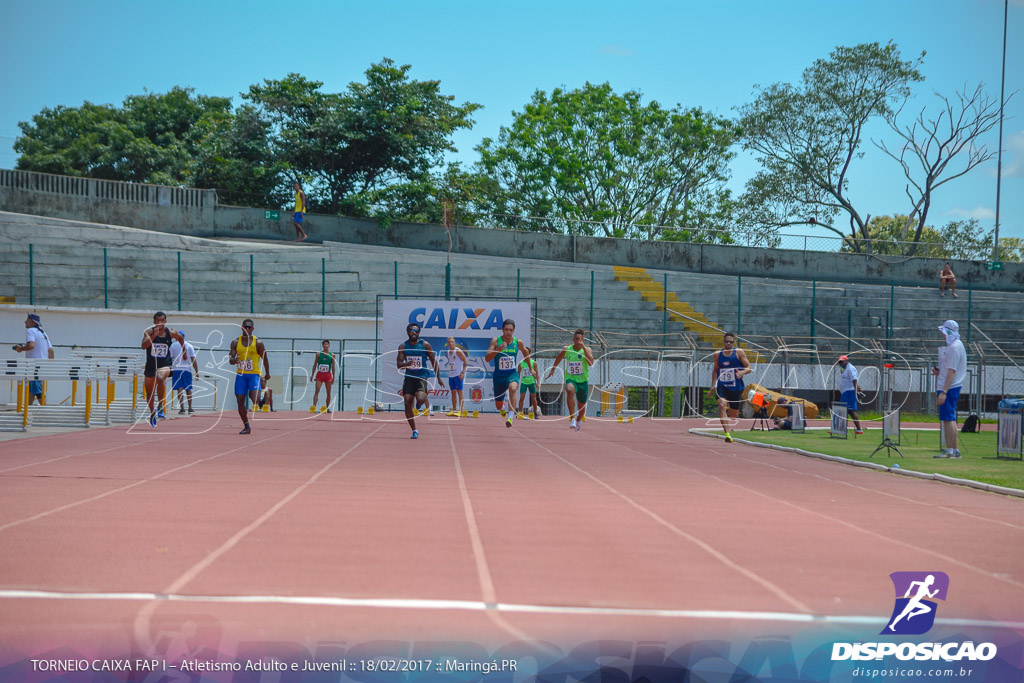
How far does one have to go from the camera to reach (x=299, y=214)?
A: 3825cm

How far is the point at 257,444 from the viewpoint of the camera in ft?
46.6

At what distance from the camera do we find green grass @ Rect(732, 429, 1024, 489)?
1196cm

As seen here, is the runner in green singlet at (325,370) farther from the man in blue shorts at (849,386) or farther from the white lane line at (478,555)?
the white lane line at (478,555)

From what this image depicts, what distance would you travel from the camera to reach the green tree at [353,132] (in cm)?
4312

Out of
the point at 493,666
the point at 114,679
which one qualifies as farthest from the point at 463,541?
the point at 114,679

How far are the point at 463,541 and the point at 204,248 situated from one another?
33.0 metres

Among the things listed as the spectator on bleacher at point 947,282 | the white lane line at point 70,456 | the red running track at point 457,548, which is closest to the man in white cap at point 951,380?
the red running track at point 457,548

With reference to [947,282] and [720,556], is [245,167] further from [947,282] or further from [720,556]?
[720,556]

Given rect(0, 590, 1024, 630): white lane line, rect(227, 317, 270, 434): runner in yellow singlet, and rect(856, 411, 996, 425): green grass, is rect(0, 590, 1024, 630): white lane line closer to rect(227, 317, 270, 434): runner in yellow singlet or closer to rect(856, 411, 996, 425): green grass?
rect(227, 317, 270, 434): runner in yellow singlet

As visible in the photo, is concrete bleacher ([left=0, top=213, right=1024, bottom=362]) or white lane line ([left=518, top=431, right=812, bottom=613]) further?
concrete bleacher ([left=0, top=213, right=1024, bottom=362])

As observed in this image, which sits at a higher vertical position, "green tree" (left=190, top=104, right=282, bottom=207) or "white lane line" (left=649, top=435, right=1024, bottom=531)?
"green tree" (left=190, top=104, right=282, bottom=207)

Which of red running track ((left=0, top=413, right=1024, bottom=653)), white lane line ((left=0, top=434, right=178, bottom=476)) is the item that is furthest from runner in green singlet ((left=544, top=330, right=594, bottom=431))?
white lane line ((left=0, top=434, right=178, bottom=476))

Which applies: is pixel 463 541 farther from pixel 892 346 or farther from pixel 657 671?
pixel 892 346

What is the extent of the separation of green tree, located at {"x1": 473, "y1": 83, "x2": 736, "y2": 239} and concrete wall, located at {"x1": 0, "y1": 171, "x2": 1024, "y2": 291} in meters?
6.98
